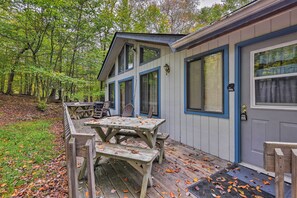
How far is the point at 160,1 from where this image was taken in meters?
13.6

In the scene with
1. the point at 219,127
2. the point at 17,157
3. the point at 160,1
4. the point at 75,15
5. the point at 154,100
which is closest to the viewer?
the point at 219,127

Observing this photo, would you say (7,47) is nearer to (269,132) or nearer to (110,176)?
(110,176)

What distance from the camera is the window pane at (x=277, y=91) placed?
242 cm

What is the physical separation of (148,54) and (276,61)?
4.32m

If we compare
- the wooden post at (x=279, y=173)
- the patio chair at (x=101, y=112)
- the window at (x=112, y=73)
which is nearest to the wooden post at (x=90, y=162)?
the wooden post at (x=279, y=173)

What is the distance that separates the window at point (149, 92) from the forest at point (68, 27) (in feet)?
15.3

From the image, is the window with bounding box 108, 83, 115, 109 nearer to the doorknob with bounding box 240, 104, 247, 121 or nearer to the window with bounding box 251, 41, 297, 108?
the doorknob with bounding box 240, 104, 247, 121

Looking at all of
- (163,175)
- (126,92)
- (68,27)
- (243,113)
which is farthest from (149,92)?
(68,27)

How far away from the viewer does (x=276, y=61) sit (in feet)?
8.53

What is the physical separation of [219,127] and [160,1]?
44.3 ft

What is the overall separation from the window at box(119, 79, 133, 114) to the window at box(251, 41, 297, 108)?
17.5 ft

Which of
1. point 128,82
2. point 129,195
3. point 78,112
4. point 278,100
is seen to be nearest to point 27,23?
point 78,112

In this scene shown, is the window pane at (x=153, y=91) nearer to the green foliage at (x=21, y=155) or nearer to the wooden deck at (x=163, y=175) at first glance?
the wooden deck at (x=163, y=175)

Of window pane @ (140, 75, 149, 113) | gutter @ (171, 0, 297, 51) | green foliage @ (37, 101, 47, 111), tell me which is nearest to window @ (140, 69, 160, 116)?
window pane @ (140, 75, 149, 113)
